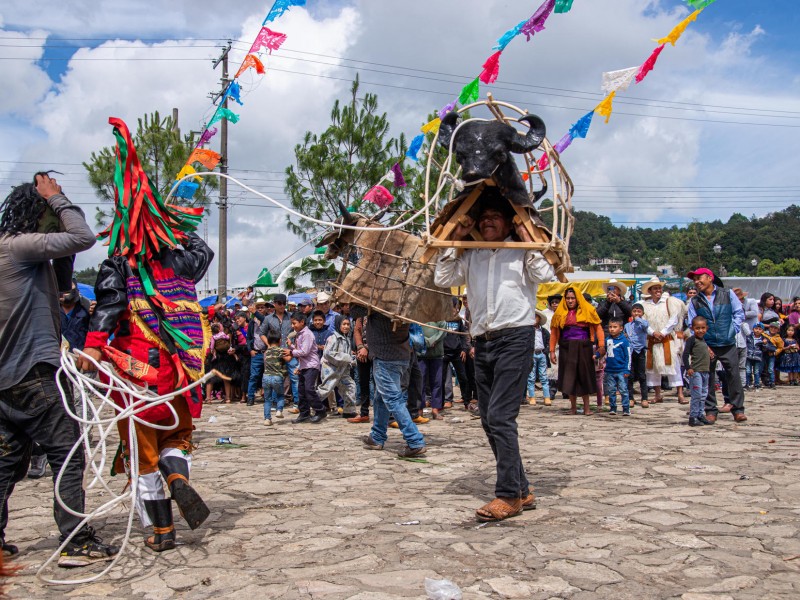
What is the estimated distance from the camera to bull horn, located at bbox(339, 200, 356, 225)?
6.74m

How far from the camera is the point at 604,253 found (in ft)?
338

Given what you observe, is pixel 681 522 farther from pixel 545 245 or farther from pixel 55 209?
pixel 55 209

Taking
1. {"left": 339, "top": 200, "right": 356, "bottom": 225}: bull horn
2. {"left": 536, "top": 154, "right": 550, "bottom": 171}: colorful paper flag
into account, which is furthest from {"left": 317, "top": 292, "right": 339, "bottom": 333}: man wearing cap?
{"left": 536, "top": 154, "right": 550, "bottom": 171}: colorful paper flag

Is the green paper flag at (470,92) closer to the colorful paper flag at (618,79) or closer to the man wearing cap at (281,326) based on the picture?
the colorful paper flag at (618,79)

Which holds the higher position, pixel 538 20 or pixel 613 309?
pixel 538 20

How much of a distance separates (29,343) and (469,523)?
2.97 meters

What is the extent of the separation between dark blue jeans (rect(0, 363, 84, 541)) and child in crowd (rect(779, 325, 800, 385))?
1545 cm

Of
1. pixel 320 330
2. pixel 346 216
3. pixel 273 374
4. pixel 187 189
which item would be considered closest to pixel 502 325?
pixel 346 216

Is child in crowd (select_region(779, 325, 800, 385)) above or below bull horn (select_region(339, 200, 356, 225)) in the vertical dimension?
below

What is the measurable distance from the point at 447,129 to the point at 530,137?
60 cm

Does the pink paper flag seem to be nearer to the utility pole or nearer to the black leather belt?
the black leather belt

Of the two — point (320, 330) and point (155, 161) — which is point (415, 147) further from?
point (155, 161)

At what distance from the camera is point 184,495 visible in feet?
14.5

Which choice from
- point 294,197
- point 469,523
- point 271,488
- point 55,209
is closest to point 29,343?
point 55,209
